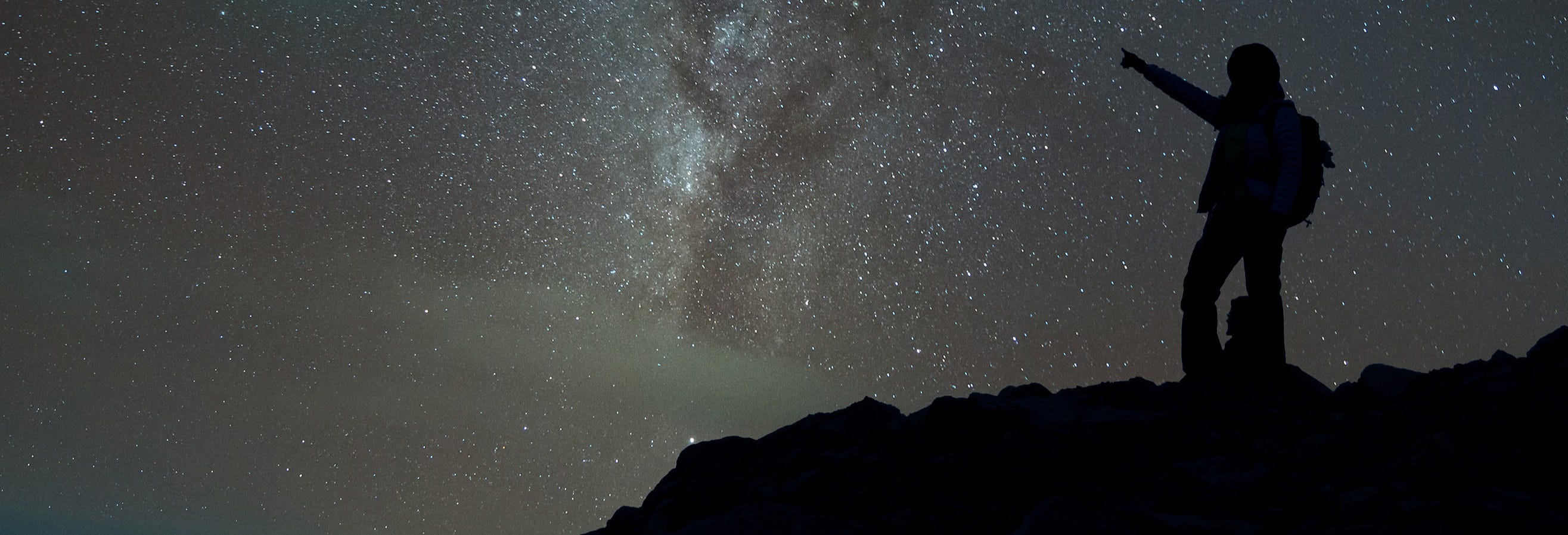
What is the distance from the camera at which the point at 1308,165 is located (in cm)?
439

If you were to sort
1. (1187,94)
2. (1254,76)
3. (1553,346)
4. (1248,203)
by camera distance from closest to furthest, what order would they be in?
(1553,346), (1248,203), (1254,76), (1187,94)

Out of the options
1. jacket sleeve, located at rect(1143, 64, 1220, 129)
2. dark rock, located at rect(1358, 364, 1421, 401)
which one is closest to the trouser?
dark rock, located at rect(1358, 364, 1421, 401)

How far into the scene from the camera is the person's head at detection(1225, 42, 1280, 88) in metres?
4.64

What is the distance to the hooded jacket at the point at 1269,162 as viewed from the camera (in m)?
4.24

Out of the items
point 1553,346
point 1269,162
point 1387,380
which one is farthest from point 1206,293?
point 1553,346

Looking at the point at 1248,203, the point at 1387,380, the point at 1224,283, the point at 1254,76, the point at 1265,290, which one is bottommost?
the point at 1387,380

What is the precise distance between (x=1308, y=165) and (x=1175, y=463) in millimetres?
1831

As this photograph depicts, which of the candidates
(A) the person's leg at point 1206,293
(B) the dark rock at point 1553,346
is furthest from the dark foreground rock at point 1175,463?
(A) the person's leg at point 1206,293

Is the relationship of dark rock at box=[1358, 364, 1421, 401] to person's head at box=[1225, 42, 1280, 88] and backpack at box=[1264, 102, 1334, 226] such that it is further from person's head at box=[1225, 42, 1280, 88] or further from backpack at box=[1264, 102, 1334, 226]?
person's head at box=[1225, 42, 1280, 88]

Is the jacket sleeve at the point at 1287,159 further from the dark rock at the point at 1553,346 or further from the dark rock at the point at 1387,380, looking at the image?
the dark rock at the point at 1553,346

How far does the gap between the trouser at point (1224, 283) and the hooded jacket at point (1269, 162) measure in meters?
0.09

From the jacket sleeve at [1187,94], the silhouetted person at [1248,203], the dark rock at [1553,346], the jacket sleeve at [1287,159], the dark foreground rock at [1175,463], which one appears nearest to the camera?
the dark foreground rock at [1175,463]

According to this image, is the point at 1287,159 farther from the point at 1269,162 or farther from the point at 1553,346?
the point at 1553,346

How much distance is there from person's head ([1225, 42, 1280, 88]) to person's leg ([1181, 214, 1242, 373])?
27.8 inches
